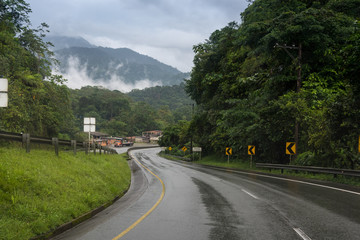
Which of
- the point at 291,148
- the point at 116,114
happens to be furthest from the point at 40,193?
the point at 116,114

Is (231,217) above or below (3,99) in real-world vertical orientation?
below

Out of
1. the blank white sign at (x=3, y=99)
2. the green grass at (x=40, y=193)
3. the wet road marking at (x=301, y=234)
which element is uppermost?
the blank white sign at (x=3, y=99)

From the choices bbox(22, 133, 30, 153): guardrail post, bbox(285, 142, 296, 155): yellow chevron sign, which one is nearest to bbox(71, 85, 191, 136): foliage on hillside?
bbox(285, 142, 296, 155): yellow chevron sign

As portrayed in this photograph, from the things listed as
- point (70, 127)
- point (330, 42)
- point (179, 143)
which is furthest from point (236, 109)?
point (179, 143)

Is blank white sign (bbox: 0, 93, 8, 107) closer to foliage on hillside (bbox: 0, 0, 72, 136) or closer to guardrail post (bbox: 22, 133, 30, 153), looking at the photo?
guardrail post (bbox: 22, 133, 30, 153)

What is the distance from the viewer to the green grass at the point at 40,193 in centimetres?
662

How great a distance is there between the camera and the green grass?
662 cm

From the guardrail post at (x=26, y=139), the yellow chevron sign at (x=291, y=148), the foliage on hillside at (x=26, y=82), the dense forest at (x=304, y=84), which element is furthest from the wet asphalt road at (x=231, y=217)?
the foliage on hillside at (x=26, y=82)

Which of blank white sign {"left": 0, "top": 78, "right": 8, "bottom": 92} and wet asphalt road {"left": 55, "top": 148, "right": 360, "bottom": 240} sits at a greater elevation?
blank white sign {"left": 0, "top": 78, "right": 8, "bottom": 92}

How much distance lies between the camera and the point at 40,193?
27.2ft

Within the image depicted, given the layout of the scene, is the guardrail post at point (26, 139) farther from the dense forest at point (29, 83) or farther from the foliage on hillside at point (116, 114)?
the foliage on hillside at point (116, 114)

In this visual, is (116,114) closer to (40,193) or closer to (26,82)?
(26,82)

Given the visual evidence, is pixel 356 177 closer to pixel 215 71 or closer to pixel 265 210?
pixel 265 210

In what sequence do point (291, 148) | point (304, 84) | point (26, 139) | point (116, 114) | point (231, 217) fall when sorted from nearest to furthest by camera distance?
point (231, 217) < point (26, 139) < point (291, 148) < point (304, 84) < point (116, 114)
